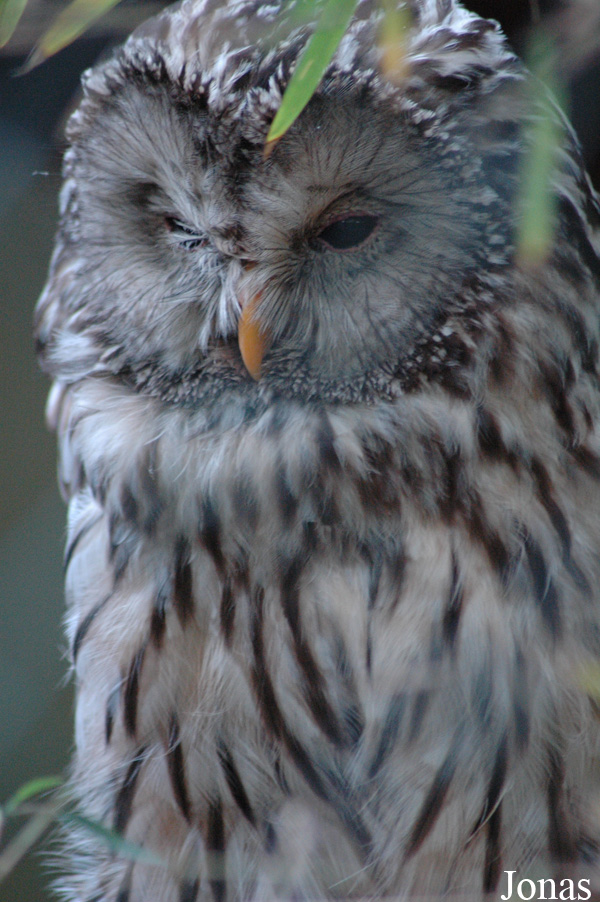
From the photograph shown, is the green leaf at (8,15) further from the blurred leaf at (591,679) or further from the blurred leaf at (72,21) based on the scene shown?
the blurred leaf at (591,679)

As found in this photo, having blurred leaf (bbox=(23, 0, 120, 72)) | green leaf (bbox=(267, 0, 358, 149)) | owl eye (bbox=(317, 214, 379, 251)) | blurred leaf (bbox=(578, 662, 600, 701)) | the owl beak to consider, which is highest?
blurred leaf (bbox=(23, 0, 120, 72))

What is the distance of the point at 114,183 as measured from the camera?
1.10 m

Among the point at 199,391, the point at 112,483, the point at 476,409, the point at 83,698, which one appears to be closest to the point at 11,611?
the point at 83,698

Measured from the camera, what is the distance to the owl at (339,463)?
37.7 inches

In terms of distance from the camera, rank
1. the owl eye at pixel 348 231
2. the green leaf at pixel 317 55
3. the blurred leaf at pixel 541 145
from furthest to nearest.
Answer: the owl eye at pixel 348 231, the blurred leaf at pixel 541 145, the green leaf at pixel 317 55

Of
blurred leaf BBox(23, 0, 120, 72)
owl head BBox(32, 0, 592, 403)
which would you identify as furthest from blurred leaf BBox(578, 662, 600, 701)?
blurred leaf BBox(23, 0, 120, 72)

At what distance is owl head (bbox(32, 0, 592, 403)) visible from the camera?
3.01 ft

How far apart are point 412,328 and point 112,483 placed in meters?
0.44

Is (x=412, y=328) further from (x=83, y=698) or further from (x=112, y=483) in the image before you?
(x=83, y=698)

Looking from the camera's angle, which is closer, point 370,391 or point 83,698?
point 370,391

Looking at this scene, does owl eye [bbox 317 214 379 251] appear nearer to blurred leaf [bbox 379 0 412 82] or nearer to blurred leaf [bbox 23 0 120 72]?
blurred leaf [bbox 379 0 412 82]

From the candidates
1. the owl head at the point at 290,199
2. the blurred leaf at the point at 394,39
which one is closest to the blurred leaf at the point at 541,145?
the owl head at the point at 290,199

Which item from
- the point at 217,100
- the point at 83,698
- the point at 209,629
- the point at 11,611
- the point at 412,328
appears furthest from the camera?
the point at 11,611

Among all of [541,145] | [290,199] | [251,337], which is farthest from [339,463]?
[541,145]
